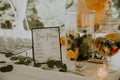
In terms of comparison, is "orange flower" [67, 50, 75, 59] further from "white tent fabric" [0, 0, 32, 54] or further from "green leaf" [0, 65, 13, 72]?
"white tent fabric" [0, 0, 32, 54]

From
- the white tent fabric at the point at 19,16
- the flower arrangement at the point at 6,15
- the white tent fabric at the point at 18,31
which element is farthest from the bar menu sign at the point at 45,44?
the flower arrangement at the point at 6,15

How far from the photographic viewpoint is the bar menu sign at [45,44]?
1250 mm

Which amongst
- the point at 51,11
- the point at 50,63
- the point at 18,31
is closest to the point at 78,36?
the point at 50,63

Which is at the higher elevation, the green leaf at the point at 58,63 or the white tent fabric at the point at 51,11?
the white tent fabric at the point at 51,11

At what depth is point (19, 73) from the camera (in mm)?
1225

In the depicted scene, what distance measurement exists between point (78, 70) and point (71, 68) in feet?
0.13

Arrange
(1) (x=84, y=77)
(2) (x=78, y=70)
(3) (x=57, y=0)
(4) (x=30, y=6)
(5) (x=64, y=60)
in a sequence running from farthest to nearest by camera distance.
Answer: (4) (x=30, y=6)
(3) (x=57, y=0)
(5) (x=64, y=60)
(2) (x=78, y=70)
(1) (x=84, y=77)

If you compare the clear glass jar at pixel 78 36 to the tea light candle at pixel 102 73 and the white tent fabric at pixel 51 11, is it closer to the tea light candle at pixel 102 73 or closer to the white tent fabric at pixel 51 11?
the tea light candle at pixel 102 73

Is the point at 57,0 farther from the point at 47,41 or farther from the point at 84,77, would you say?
the point at 84,77

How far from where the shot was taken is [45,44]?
1260 millimetres

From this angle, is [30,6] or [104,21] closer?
[104,21]

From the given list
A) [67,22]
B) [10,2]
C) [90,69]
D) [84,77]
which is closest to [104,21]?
[67,22]

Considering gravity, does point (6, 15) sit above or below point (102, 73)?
above

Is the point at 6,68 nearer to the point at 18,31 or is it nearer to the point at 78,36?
the point at 78,36
